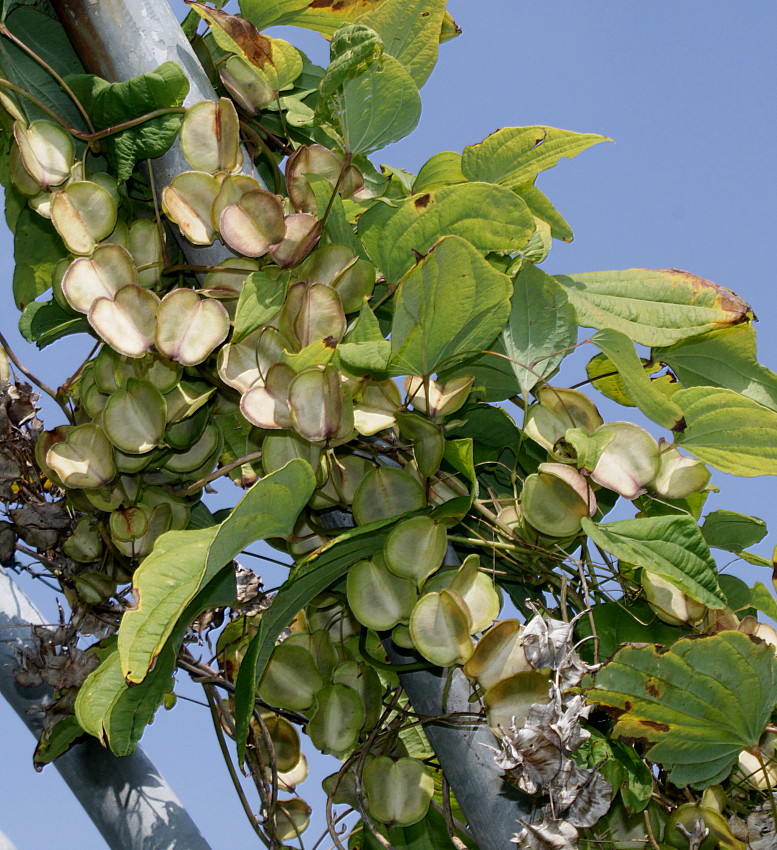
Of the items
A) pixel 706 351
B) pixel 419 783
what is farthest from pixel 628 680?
pixel 706 351

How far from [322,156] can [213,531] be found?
34 cm

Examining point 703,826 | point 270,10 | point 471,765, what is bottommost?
point 703,826

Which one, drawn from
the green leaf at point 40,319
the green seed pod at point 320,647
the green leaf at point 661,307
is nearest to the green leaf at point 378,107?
the green leaf at point 661,307

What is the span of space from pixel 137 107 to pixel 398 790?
59 centimetres

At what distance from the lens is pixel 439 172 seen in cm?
81

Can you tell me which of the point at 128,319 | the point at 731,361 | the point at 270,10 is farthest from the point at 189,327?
the point at 731,361

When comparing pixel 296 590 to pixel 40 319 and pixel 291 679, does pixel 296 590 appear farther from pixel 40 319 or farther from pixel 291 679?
pixel 40 319

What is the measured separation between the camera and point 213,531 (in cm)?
57

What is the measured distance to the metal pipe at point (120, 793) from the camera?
0.81 meters

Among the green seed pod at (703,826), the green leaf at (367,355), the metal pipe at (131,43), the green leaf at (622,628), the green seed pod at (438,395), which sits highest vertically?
the metal pipe at (131,43)

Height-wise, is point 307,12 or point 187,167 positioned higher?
point 307,12

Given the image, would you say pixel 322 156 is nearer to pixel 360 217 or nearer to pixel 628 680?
pixel 360 217

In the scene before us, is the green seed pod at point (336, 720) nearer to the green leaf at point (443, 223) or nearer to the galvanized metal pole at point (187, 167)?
the galvanized metal pole at point (187, 167)

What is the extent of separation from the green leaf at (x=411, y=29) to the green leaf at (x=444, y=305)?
290 mm
